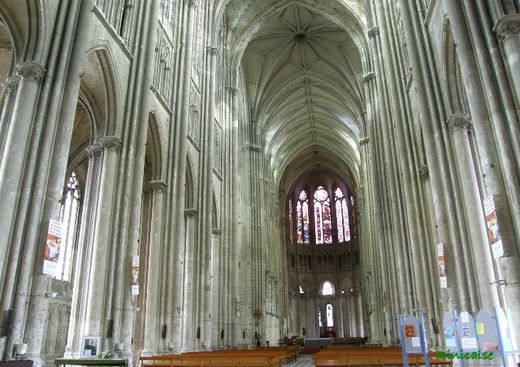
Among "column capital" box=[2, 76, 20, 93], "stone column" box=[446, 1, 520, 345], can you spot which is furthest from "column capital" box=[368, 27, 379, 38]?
"column capital" box=[2, 76, 20, 93]

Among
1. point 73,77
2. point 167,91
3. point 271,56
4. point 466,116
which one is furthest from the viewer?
point 271,56

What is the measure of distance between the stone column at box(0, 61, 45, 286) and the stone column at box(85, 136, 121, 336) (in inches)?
152

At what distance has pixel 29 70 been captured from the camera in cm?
1049

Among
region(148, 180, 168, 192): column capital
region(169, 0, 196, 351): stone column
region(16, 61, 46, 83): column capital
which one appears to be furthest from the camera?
region(148, 180, 168, 192): column capital

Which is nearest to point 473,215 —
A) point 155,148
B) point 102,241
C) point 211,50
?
point 102,241

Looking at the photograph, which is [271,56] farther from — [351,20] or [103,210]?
[103,210]

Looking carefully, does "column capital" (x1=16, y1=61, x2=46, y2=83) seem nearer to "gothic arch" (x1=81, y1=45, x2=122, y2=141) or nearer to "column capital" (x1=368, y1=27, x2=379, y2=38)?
"gothic arch" (x1=81, y1=45, x2=122, y2=141)

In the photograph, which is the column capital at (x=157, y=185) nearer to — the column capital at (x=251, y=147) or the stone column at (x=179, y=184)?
the stone column at (x=179, y=184)

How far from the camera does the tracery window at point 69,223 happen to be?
2312 cm

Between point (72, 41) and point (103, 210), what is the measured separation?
189 inches

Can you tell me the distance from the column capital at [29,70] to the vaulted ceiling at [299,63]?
2259 cm

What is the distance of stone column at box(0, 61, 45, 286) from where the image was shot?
9414 millimetres

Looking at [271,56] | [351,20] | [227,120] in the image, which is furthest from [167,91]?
[271,56]

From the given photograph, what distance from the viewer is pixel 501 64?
9.04 meters
